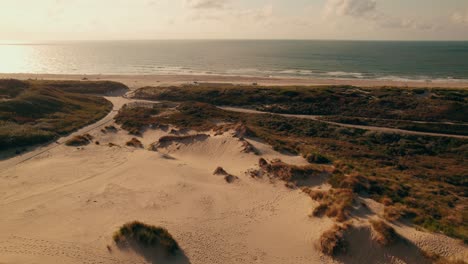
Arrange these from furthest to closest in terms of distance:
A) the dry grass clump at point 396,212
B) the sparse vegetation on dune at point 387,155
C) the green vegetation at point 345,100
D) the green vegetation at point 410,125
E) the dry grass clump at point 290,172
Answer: the green vegetation at point 345,100
the green vegetation at point 410,125
the dry grass clump at point 290,172
the sparse vegetation on dune at point 387,155
the dry grass clump at point 396,212

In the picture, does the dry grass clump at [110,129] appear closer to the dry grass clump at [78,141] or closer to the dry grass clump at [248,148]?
the dry grass clump at [78,141]

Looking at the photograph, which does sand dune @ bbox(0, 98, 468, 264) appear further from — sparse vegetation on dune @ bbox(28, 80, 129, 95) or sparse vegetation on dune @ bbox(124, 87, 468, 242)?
sparse vegetation on dune @ bbox(28, 80, 129, 95)

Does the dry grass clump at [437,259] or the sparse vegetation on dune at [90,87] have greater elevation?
the sparse vegetation on dune at [90,87]

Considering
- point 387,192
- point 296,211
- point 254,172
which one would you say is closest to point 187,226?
point 296,211

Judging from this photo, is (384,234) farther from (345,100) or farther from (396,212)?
(345,100)

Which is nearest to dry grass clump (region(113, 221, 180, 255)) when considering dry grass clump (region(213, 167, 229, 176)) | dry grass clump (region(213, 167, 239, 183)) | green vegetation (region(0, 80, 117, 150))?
dry grass clump (region(213, 167, 239, 183))

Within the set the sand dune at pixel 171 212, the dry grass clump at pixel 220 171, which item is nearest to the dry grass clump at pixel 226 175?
the dry grass clump at pixel 220 171
